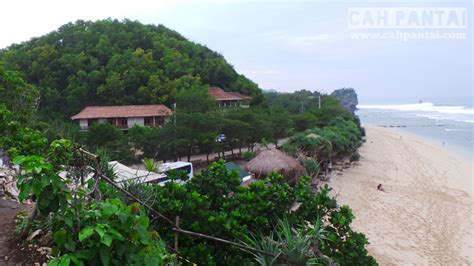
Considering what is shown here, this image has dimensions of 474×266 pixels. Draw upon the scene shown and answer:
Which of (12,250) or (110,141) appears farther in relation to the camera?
(110,141)

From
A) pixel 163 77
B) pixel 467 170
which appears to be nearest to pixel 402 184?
pixel 467 170

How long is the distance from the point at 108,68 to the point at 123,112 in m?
9.25

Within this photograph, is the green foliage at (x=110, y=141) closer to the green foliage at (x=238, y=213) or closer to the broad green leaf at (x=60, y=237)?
the green foliage at (x=238, y=213)

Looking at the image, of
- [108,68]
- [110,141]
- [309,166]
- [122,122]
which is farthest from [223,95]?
[309,166]

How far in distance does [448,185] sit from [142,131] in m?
17.1

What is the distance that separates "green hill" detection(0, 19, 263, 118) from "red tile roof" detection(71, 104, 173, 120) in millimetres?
2730

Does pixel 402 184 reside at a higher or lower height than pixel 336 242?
lower

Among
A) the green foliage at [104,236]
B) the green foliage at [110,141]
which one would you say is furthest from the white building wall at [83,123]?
the green foliage at [104,236]

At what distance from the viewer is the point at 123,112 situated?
98.1 ft

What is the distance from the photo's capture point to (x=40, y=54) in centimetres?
3666

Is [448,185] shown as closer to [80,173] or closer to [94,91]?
[80,173]

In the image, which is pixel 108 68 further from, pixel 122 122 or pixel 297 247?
pixel 297 247

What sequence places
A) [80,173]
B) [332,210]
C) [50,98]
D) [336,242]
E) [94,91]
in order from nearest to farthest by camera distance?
[80,173]
[336,242]
[332,210]
[50,98]
[94,91]

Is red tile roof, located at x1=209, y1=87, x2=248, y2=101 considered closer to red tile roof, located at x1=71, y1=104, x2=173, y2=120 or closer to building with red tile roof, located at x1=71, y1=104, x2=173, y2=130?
red tile roof, located at x1=71, y1=104, x2=173, y2=120
